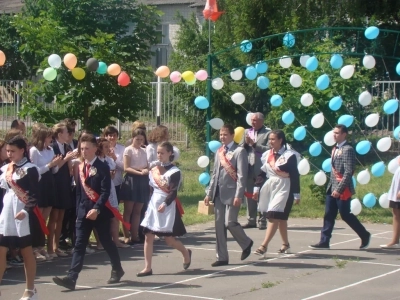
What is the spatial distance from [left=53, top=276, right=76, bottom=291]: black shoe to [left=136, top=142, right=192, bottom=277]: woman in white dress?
97 centimetres

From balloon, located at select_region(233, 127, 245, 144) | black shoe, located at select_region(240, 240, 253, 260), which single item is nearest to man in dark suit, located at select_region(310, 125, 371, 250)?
black shoe, located at select_region(240, 240, 253, 260)

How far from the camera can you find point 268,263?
977 cm

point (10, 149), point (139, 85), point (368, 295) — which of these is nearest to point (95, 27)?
point (139, 85)

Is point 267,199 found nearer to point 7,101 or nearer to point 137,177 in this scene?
point 137,177

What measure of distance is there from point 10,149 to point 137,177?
348cm

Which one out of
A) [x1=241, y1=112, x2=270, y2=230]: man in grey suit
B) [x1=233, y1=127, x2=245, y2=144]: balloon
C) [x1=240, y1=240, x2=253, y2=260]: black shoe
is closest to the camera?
[x1=240, y1=240, x2=253, y2=260]: black shoe

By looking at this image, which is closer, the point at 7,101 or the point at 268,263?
the point at 268,263

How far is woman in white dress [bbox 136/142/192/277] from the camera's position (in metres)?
8.96

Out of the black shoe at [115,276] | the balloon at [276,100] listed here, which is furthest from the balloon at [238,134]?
the black shoe at [115,276]

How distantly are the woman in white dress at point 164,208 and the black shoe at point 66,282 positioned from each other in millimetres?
971

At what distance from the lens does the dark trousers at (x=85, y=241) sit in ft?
27.3

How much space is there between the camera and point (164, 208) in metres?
8.92

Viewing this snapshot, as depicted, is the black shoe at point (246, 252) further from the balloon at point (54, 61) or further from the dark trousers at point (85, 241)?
the balloon at point (54, 61)

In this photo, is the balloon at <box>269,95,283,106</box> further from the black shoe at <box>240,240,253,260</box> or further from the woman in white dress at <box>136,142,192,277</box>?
the woman in white dress at <box>136,142,192,277</box>
